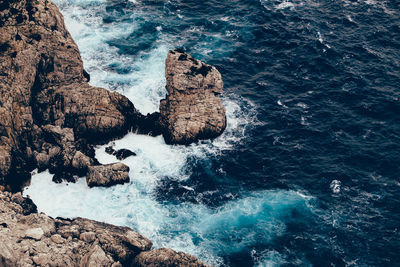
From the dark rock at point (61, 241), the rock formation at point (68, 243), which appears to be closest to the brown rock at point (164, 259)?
the rock formation at point (68, 243)

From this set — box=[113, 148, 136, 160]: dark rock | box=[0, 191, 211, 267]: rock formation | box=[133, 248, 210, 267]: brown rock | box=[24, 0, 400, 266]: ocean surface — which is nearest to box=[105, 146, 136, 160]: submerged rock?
box=[113, 148, 136, 160]: dark rock

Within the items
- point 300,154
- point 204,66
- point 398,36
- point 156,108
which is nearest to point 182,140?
point 156,108

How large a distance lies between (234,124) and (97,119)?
27.8 m

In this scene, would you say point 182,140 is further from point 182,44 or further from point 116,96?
point 182,44

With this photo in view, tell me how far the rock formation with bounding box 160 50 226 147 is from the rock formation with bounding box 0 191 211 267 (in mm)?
24555

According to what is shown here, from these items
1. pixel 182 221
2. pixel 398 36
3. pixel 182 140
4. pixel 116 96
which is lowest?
pixel 182 221

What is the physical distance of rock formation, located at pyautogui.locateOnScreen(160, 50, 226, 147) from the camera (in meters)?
85.2

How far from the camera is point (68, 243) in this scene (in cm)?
6047

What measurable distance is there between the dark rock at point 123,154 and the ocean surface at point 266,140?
1228mm

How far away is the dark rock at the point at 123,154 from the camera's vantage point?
8188 centimetres

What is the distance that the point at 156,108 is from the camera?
9244 centimetres

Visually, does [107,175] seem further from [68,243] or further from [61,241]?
[61,241]

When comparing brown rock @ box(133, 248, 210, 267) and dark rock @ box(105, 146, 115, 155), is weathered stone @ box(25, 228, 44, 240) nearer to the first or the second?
brown rock @ box(133, 248, 210, 267)

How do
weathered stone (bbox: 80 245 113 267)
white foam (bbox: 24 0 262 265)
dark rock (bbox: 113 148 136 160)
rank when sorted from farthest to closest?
dark rock (bbox: 113 148 136 160)
white foam (bbox: 24 0 262 265)
weathered stone (bbox: 80 245 113 267)
